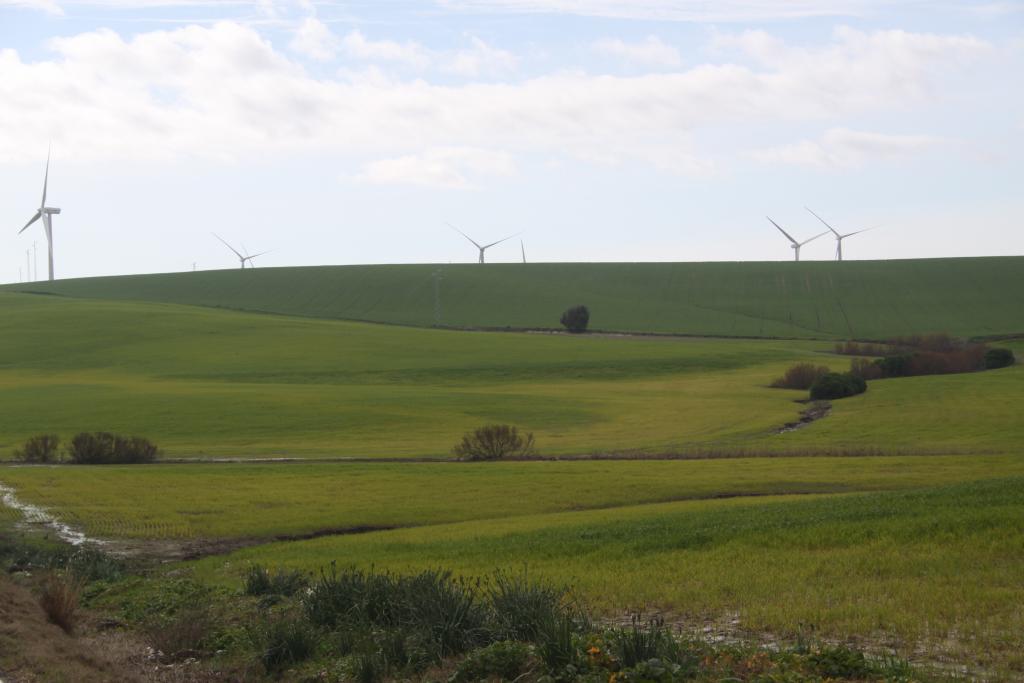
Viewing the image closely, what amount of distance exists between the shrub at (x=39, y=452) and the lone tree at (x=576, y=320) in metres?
77.7

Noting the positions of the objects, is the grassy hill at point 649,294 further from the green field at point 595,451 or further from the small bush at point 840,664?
the small bush at point 840,664

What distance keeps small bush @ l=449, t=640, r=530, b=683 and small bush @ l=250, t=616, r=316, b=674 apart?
2.51 meters

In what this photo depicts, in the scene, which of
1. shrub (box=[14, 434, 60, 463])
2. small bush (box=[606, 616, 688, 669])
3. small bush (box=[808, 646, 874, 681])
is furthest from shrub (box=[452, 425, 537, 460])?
small bush (box=[808, 646, 874, 681])

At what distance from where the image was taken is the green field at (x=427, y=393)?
4884 cm

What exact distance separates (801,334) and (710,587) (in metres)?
106

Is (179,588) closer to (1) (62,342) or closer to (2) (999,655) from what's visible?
(2) (999,655)

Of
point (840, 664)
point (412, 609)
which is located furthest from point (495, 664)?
point (840, 664)

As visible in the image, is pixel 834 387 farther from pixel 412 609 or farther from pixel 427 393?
pixel 412 609

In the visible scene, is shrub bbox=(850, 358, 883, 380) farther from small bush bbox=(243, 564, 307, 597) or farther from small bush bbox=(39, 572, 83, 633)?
small bush bbox=(39, 572, 83, 633)

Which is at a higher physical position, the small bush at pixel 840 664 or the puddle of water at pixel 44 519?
the small bush at pixel 840 664

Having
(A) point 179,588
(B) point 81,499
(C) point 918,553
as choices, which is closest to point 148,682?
(A) point 179,588

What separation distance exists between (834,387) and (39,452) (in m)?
44.9

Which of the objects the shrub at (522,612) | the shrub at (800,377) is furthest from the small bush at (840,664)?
the shrub at (800,377)

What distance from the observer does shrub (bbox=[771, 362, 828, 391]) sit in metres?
72.2
